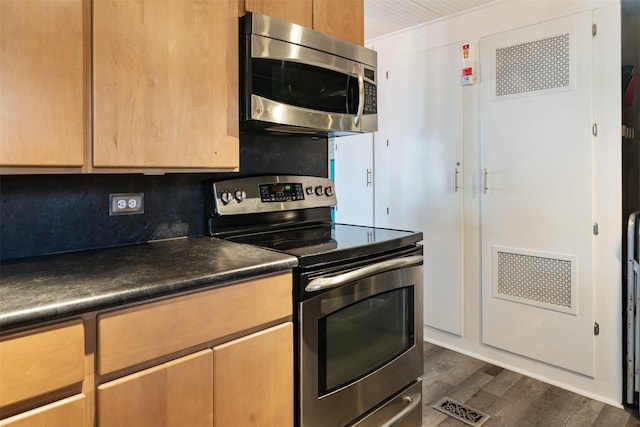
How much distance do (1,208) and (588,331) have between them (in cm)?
276

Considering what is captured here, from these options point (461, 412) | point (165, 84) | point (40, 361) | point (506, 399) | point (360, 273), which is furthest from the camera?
point (506, 399)

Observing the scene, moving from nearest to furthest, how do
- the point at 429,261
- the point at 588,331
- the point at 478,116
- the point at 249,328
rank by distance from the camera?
the point at 249,328, the point at 588,331, the point at 478,116, the point at 429,261

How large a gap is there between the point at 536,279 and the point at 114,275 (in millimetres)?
2305

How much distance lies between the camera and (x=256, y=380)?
1233mm

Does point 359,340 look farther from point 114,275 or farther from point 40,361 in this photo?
point 40,361

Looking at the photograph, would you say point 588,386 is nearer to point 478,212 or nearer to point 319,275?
point 478,212

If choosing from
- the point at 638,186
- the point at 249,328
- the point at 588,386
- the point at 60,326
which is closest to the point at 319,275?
the point at 249,328

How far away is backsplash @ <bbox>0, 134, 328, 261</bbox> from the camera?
4.29 feet

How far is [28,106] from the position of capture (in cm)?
107

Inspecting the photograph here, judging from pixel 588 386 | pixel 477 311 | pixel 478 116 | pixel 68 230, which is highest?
pixel 478 116

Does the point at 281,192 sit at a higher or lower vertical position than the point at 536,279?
higher

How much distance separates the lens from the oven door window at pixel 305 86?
1555 millimetres

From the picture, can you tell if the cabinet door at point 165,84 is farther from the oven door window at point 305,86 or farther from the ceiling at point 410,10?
the ceiling at point 410,10

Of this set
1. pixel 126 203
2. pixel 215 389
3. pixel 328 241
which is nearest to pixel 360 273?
pixel 328 241
